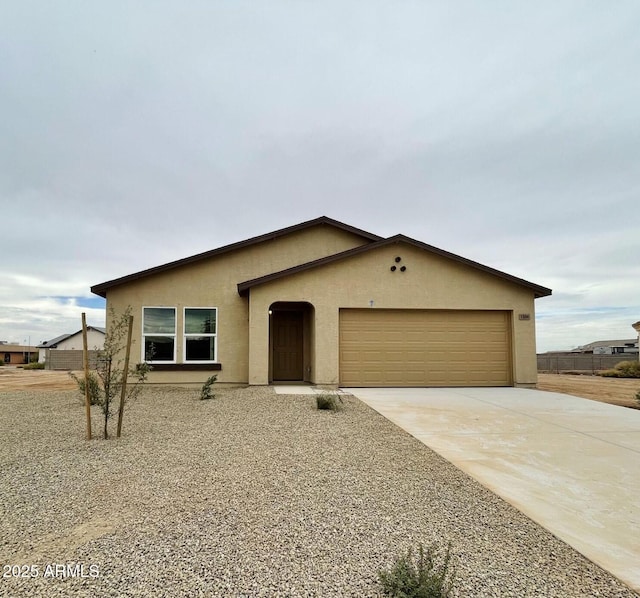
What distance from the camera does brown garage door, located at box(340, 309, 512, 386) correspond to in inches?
532

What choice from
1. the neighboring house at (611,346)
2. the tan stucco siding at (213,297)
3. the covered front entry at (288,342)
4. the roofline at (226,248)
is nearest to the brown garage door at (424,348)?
the covered front entry at (288,342)

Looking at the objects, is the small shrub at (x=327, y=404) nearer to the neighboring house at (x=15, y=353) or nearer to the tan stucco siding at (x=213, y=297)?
the tan stucco siding at (x=213, y=297)

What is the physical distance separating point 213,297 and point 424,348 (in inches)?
282

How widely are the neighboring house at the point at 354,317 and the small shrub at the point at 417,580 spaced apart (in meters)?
10.3

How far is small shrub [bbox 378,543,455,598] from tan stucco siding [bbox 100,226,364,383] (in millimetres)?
11603

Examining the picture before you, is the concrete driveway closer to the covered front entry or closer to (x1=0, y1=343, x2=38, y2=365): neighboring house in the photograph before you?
the covered front entry

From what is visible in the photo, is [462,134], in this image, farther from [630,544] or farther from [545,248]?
[630,544]

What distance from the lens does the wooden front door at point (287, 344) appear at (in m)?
15.5

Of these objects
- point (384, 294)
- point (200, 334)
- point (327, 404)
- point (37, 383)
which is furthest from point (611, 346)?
point (37, 383)

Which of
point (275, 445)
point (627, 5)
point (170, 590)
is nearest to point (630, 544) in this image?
point (170, 590)

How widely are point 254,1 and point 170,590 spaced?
13075 millimetres

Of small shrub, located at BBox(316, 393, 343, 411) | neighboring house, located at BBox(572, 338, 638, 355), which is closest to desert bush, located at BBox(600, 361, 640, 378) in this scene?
small shrub, located at BBox(316, 393, 343, 411)

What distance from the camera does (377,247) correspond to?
13.5m

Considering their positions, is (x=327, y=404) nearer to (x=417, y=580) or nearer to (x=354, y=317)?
(x=354, y=317)
